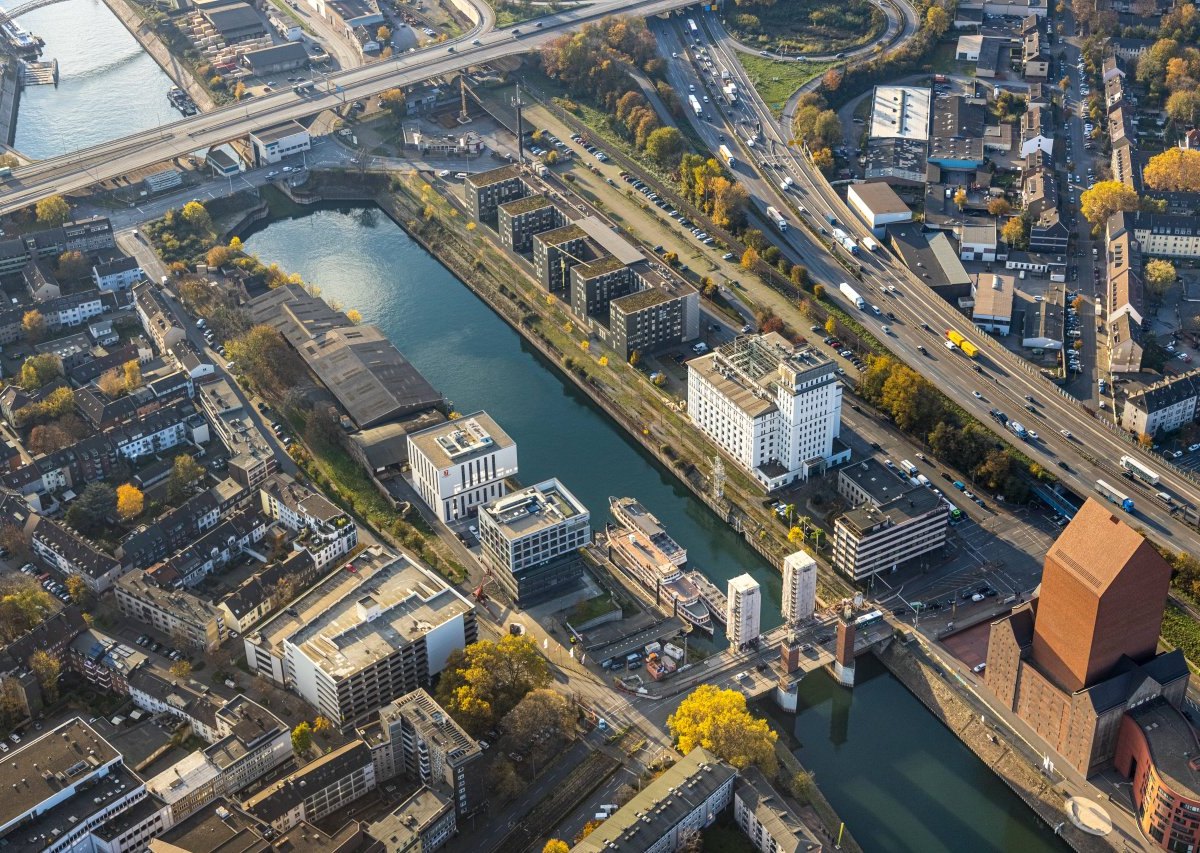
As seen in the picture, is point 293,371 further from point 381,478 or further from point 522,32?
point 522,32

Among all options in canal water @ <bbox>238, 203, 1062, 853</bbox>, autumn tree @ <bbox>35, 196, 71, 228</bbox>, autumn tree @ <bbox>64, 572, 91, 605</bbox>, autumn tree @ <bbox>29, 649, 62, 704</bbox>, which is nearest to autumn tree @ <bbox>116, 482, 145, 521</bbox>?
autumn tree @ <bbox>64, 572, 91, 605</bbox>

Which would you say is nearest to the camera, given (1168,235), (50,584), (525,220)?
(50,584)

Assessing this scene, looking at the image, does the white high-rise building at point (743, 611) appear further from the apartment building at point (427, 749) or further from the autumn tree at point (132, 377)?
the autumn tree at point (132, 377)

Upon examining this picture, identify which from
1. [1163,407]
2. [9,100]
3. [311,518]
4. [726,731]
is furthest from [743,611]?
[9,100]

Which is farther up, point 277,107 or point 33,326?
point 277,107

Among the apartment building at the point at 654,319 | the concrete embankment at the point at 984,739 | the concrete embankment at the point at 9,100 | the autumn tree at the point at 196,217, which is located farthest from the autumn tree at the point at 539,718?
the concrete embankment at the point at 9,100

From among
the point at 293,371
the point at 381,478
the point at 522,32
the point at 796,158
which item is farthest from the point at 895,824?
the point at 522,32

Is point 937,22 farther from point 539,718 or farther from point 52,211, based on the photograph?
point 539,718

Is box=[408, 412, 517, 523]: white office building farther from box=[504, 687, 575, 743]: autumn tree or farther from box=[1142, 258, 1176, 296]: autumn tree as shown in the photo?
box=[1142, 258, 1176, 296]: autumn tree
